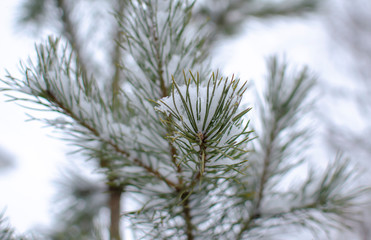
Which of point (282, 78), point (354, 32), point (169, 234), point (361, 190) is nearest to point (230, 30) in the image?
point (282, 78)

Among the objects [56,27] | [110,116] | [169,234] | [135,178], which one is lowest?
[169,234]

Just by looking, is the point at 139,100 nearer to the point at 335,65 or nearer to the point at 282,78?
the point at 282,78

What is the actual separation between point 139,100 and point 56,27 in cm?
84

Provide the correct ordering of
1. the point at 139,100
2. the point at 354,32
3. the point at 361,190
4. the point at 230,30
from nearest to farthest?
the point at 139,100, the point at 361,190, the point at 230,30, the point at 354,32

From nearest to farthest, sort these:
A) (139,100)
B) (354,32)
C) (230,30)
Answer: (139,100) → (230,30) → (354,32)

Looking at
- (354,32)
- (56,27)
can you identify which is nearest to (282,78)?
(56,27)

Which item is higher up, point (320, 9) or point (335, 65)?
point (335, 65)

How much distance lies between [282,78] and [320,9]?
3.06 ft

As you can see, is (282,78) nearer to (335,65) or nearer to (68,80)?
(68,80)

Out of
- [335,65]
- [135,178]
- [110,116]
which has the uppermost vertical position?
[335,65]

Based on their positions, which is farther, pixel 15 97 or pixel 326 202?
pixel 326 202

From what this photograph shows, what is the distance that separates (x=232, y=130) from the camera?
1.18 feet

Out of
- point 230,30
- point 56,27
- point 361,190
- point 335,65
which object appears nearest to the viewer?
point 361,190

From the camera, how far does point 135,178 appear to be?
0.50 m
